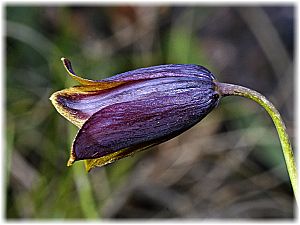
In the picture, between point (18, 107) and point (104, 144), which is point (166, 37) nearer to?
point (18, 107)

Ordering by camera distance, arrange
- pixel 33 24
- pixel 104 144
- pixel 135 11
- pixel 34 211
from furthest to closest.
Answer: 1. pixel 135 11
2. pixel 33 24
3. pixel 34 211
4. pixel 104 144

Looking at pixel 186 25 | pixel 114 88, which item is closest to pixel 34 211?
pixel 186 25

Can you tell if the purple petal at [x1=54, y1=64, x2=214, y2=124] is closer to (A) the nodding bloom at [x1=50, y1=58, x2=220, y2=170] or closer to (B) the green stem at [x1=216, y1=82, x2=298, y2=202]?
(A) the nodding bloom at [x1=50, y1=58, x2=220, y2=170]

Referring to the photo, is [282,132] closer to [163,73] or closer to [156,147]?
[163,73]

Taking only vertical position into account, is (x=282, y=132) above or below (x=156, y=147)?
above

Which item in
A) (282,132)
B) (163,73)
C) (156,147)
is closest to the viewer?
(282,132)

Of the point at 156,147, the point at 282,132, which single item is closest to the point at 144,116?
the point at 282,132

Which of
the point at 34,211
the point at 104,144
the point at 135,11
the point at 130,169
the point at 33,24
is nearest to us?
the point at 104,144

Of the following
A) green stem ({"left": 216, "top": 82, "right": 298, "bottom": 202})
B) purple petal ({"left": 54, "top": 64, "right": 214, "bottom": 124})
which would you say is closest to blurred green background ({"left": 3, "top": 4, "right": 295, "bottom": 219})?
purple petal ({"left": 54, "top": 64, "right": 214, "bottom": 124})
